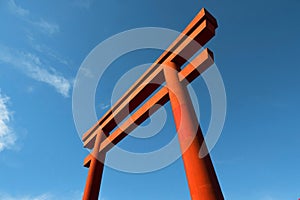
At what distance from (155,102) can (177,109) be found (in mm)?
1828

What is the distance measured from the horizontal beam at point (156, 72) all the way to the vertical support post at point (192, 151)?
1162 millimetres

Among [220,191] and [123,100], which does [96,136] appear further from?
[220,191]

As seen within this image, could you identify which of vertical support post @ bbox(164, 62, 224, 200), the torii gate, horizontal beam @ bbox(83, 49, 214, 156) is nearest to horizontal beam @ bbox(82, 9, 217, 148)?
the torii gate

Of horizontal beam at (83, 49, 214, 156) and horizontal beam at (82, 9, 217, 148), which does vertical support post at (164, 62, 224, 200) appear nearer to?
horizontal beam at (83, 49, 214, 156)

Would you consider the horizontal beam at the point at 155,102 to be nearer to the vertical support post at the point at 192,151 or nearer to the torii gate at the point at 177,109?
the torii gate at the point at 177,109

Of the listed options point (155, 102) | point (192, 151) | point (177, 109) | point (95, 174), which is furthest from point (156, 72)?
point (95, 174)

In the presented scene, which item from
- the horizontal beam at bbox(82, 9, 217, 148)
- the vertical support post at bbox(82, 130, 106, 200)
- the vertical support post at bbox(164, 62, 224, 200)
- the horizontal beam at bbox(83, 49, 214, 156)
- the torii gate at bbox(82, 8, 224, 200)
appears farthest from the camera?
the vertical support post at bbox(82, 130, 106, 200)

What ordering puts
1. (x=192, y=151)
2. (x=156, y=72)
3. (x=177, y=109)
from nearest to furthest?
(x=192, y=151)
(x=177, y=109)
(x=156, y=72)

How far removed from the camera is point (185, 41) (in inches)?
226

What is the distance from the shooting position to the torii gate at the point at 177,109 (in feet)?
12.5

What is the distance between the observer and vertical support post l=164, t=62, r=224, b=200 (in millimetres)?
3547

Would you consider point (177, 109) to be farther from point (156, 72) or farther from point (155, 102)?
point (156, 72)

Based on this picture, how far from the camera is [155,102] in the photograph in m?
6.58

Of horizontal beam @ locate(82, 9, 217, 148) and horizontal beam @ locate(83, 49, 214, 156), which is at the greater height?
horizontal beam @ locate(82, 9, 217, 148)
